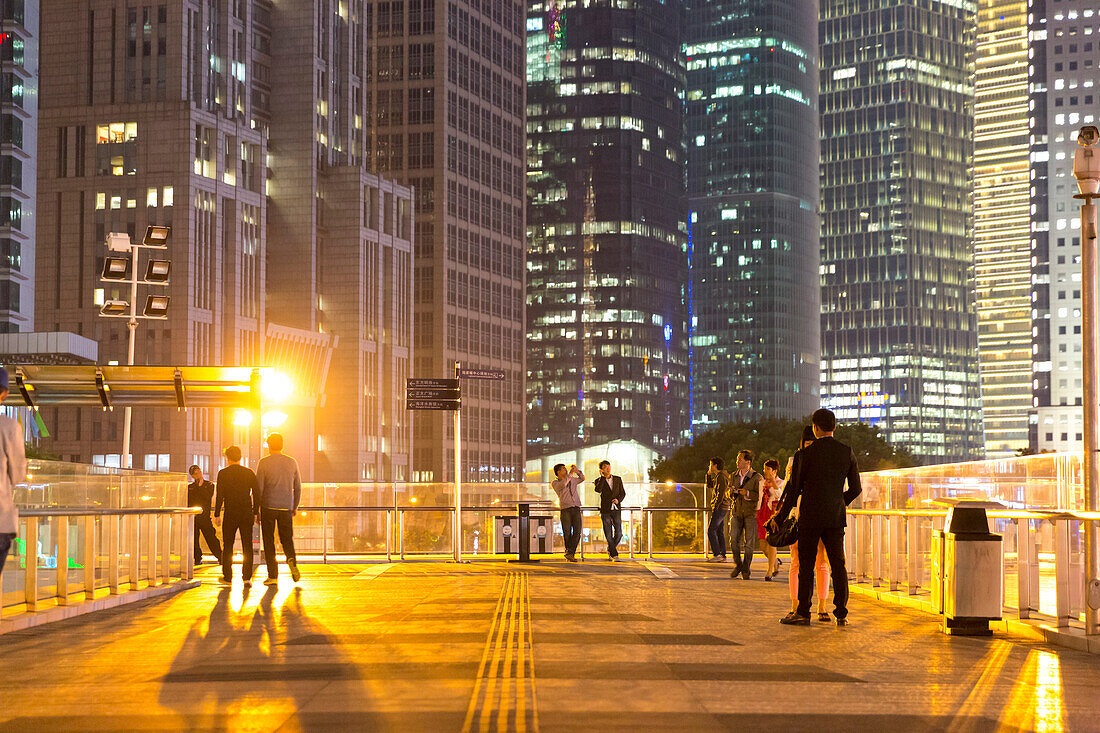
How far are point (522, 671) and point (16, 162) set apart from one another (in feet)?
298

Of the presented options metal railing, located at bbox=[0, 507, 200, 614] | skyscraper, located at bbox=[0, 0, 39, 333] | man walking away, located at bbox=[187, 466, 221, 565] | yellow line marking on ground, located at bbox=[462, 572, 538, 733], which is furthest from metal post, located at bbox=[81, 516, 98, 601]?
skyscraper, located at bbox=[0, 0, 39, 333]

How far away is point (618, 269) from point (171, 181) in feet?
324

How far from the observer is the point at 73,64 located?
356ft

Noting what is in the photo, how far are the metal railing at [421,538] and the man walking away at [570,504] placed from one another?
500 millimetres

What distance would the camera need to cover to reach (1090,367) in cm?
1377

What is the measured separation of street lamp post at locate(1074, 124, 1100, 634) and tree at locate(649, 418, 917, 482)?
3147 inches

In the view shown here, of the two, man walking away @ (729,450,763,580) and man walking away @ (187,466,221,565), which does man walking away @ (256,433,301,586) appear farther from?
man walking away @ (729,450,763,580)

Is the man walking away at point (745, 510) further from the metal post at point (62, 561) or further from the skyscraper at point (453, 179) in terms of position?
the skyscraper at point (453, 179)

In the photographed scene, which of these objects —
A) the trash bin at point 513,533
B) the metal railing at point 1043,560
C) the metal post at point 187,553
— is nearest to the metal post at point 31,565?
the metal post at point 187,553

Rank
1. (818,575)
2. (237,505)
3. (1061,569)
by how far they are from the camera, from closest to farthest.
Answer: (1061,569)
(818,575)
(237,505)

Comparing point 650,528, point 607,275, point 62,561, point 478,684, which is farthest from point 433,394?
point 607,275

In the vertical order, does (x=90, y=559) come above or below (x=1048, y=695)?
above

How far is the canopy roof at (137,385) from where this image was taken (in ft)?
73.9

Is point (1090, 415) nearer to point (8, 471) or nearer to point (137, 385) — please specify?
point (8, 471)
